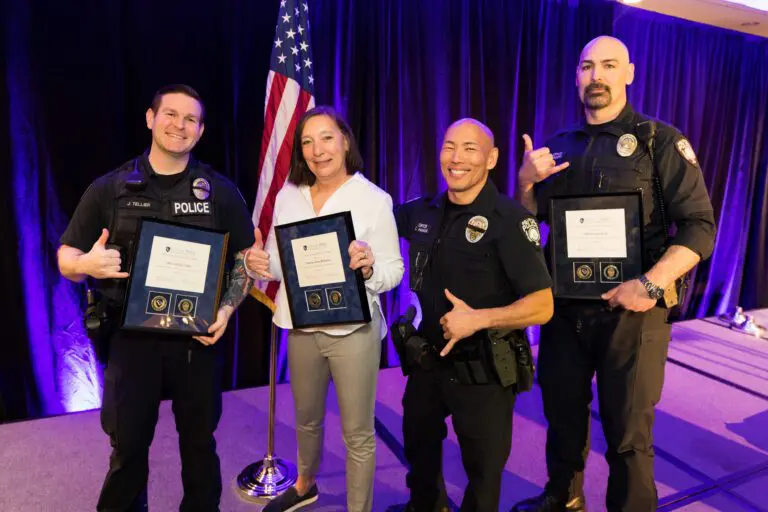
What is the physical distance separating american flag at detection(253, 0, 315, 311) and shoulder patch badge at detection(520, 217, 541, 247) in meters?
1.51

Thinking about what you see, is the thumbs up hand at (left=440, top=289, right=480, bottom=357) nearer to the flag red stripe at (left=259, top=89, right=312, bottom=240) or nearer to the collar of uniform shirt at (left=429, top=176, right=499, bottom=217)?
the collar of uniform shirt at (left=429, top=176, right=499, bottom=217)

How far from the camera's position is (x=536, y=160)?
212 centimetres

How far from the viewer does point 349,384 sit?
1918mm

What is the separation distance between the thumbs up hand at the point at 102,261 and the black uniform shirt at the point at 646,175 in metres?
1.73

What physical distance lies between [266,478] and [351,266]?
1409mm

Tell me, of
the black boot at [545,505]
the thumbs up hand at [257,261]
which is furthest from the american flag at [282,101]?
the black boot at [545,505]

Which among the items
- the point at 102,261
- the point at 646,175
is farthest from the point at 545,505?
the point at 102,261

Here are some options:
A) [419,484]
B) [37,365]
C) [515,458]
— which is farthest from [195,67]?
[515,458]

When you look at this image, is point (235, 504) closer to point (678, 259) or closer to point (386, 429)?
point (386, 429)

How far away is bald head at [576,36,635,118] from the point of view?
208 cm

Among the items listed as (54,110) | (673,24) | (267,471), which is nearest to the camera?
(267,471)

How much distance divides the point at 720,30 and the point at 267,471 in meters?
6.42

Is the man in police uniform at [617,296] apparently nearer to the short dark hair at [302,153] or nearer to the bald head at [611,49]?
the bald head at [611,49]

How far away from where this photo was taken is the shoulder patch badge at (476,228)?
5.82ft
